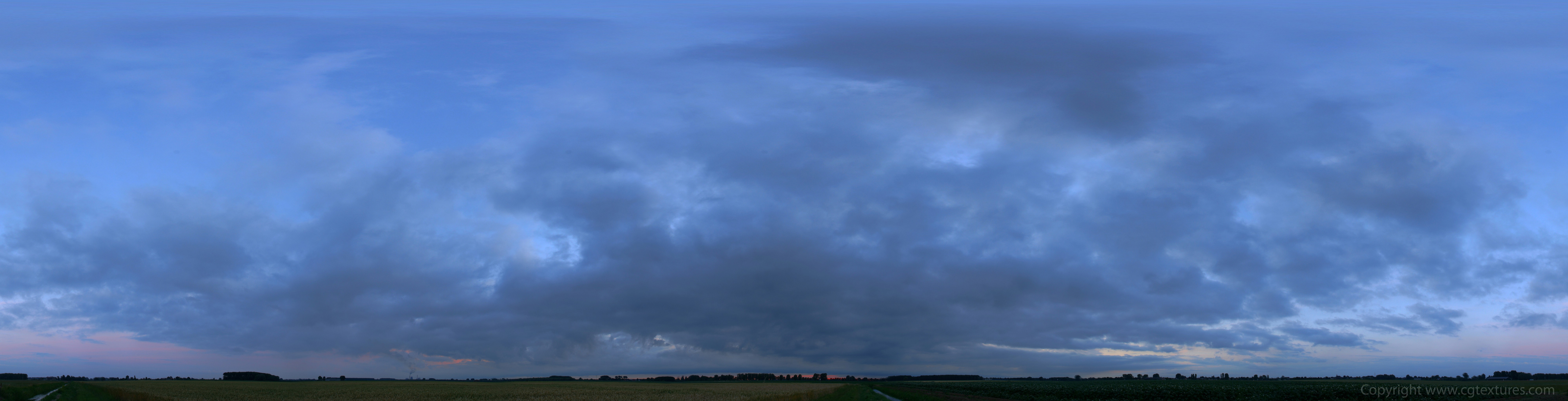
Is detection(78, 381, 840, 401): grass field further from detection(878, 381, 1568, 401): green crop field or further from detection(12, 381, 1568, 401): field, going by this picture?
detection(878, 381, 1568, 401): green crop field

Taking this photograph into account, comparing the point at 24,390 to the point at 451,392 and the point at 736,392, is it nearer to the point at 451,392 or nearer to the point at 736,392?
the point at 451,392

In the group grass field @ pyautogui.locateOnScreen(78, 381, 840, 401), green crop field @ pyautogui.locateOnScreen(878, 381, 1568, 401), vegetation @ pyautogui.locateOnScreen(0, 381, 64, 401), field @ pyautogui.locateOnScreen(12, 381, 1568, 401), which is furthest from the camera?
green crop field @ pyautogui.locateOnScreen(878, 381, 1568, 401)

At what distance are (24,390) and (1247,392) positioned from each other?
489ft

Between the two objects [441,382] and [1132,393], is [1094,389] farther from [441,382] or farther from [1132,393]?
[441,382]

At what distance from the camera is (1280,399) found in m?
93.4

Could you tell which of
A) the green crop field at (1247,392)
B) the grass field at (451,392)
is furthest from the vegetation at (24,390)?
the green crop field at (1247,392)

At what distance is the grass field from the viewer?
3319 inches

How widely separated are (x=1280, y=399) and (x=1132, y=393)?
17.7 m

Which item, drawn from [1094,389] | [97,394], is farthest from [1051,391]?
[97,394]

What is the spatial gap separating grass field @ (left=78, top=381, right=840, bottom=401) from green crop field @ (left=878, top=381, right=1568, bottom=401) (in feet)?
77.0

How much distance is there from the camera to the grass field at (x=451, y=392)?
84.3m

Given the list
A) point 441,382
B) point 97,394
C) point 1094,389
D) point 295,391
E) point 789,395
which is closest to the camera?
point 789,395

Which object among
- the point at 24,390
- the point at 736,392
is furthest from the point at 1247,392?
the point at 24,390

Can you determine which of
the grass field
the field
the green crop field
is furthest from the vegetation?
the green crop field
